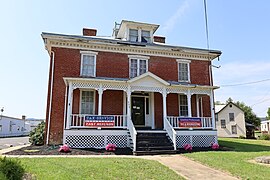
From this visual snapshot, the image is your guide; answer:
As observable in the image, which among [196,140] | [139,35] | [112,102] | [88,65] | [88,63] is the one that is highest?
[139,35]

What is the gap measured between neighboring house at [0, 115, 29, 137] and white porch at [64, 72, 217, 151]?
34235mm

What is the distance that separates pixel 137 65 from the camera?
58.7 ft

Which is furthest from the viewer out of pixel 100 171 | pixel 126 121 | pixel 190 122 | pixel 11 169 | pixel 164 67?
pixel 164 67

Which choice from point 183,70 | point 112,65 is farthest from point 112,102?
point 183,70

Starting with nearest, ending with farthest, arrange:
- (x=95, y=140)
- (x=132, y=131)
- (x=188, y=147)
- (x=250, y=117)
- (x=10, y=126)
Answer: (x=132, y=131)
(x=95, y=140)
(x=188, y=147)
(x=10, y=126)
(x=250, y=117)

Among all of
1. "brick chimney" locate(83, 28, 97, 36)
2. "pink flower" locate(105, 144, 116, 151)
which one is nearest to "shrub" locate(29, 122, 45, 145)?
"pink flower" locate(105, 144, 116, 151)

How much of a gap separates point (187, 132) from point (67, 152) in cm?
797

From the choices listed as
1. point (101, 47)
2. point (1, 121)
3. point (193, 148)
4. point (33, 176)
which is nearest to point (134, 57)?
point (101, 47)

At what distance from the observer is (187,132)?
51.3ft

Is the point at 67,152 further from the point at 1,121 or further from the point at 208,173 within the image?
the point at 1,121

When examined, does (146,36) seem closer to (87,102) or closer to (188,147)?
(87,102)

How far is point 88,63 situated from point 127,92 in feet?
13.0

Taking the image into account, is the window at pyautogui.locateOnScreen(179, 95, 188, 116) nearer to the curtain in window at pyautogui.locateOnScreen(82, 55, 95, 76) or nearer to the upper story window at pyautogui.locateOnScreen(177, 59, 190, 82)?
the upper story window at pyautogui.locateOnScreen(177, 59, 190, 82)

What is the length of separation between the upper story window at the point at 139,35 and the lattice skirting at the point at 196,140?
887cm
